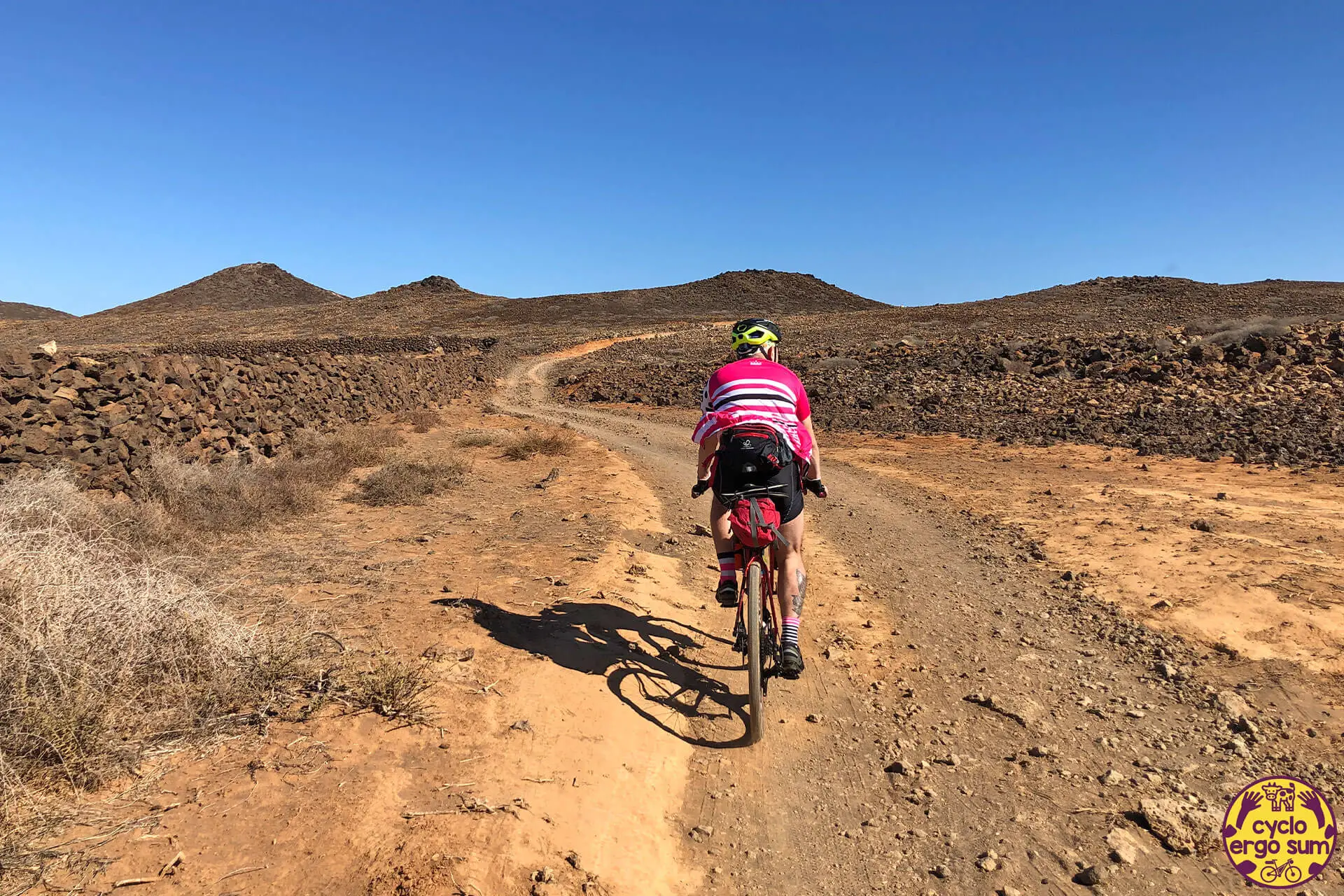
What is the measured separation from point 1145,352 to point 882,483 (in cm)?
1230

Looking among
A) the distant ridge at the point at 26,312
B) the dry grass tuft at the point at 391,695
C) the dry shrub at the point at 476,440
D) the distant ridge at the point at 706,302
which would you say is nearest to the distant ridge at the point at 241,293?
the distant ridge at the point at 26,312

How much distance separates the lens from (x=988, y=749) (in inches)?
155

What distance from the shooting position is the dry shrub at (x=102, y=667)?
283cm

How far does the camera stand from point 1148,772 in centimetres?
363

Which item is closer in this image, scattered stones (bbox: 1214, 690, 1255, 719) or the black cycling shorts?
the black cycling shorts

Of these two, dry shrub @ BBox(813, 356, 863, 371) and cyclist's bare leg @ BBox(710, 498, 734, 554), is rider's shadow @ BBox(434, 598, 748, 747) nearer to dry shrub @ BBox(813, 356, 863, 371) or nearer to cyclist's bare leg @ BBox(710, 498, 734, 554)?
cyclist's bare leg @ BBox(710, 498, 734, 554)

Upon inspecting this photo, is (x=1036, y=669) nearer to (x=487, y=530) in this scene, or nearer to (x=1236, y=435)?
(x=487, y=530)

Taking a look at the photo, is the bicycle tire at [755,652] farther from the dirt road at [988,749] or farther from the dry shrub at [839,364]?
the dry shrub at [839,364]

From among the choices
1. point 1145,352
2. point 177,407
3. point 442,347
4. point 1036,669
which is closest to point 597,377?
point 442,347

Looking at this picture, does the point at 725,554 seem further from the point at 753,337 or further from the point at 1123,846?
the point at 1123,846

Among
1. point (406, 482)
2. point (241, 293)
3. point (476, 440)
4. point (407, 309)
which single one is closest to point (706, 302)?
point (407, 309)

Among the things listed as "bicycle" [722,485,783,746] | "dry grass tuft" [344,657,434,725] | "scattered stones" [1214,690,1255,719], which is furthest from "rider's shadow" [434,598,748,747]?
"scattered stones" [1214,690,1255,719]

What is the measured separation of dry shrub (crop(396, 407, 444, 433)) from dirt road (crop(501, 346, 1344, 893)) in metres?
12.7

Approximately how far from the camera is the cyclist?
→ 3973 millimetres
